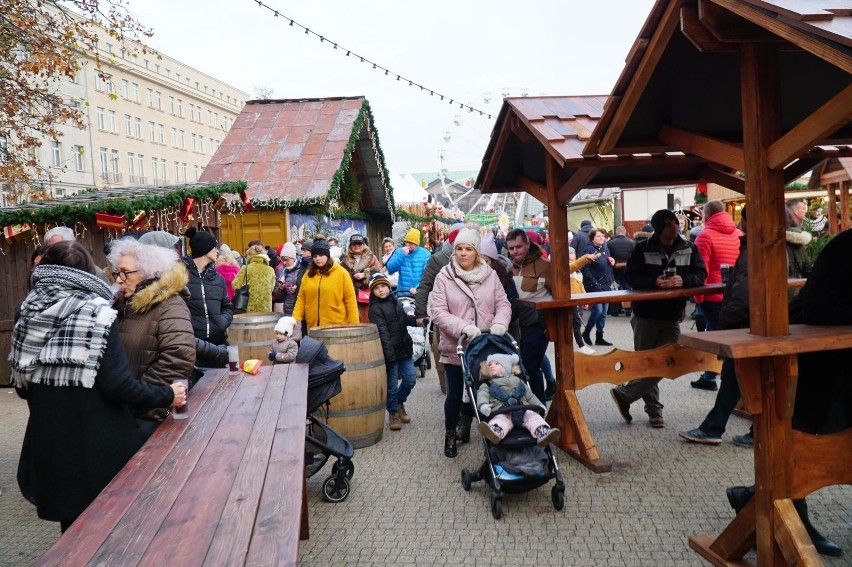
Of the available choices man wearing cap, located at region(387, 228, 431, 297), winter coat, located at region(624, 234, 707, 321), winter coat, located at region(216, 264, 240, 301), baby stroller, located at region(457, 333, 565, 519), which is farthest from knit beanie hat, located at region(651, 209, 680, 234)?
winter coat, located at region(216, 264, 240, 301)

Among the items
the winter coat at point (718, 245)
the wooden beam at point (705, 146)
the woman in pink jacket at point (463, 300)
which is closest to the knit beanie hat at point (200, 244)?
the woman in pink jacket at point (463, 300)

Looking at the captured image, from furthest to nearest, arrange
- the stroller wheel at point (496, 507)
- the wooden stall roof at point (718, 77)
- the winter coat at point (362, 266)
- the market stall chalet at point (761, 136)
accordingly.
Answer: the winter coat at point (362, 266) → the stroller wheel at point (496, 507) → the market stall chalet at point (761, 136) → the wooden stall roof at point (718, 77)

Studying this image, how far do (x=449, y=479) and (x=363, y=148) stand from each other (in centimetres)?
1670

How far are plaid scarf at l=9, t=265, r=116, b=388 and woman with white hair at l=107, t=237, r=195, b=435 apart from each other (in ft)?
1.80

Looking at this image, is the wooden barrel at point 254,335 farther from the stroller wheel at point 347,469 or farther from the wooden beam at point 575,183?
the wooden beam at point 575,183

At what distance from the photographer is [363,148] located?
2134 centimetres

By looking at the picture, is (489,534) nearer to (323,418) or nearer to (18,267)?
(323,418)

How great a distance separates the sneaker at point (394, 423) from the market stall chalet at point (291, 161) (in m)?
9.47

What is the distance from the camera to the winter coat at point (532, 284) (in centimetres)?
683

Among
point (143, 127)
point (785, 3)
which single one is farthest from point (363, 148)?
point (143, 127)

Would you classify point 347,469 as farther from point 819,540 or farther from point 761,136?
point 761,136

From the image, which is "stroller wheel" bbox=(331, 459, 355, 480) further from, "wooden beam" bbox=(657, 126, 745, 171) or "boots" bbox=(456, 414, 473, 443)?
"wooden beam" bbox=(657, 126, 745, 171)

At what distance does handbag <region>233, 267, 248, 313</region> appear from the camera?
966cm

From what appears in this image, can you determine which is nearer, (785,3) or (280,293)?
(785,3)
